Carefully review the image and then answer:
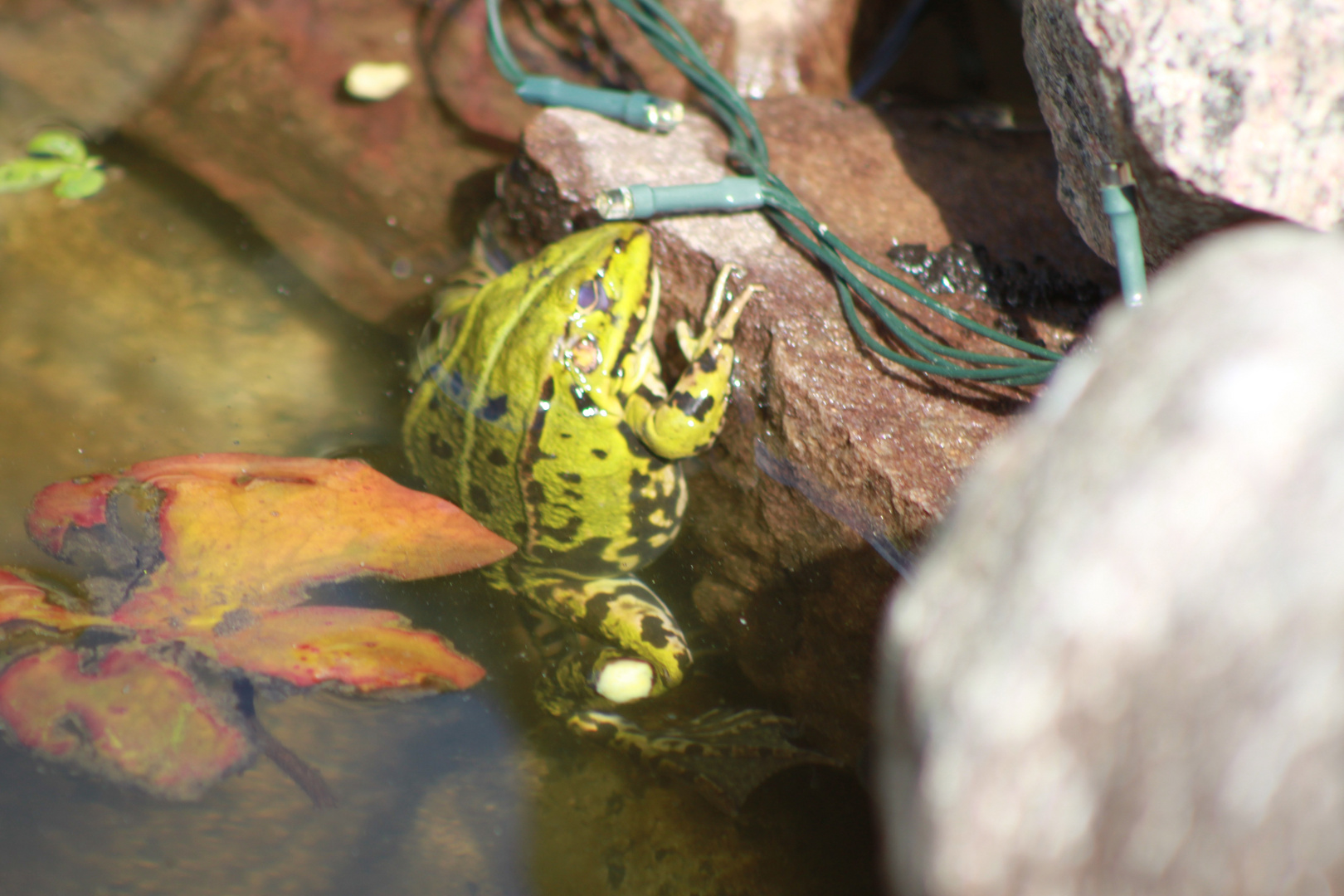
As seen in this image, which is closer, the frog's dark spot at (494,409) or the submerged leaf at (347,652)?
the submerged leaf at (347,652)

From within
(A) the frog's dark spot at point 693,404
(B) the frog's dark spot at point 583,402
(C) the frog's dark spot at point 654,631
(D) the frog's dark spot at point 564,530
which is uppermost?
(A) the frog's dark spot at point 693,404

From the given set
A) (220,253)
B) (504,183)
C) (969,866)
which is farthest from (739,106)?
(969,866)

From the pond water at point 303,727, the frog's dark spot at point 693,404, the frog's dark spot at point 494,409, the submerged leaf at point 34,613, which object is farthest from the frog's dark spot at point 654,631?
the submerged leaf at point 34,613

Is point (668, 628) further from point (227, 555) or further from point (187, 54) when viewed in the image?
point (187, 54)

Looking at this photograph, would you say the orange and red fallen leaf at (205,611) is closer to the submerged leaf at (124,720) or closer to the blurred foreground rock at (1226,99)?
the submerged leaf at (124,720)

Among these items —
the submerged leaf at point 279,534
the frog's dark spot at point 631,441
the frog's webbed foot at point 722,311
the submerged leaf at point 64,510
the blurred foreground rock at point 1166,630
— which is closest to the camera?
the blurred foreground rock at point 1166,630

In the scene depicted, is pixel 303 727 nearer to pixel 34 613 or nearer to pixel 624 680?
pixel 34 613

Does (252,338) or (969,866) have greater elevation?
(969,866)

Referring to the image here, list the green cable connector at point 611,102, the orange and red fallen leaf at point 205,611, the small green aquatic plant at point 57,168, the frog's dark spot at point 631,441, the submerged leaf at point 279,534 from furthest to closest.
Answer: the small green aquatic plant at point 57,168, the green cable connector at point 611,102, the frog's dark spot at point 631,441, the submerged leaf at point 279,534, the orange and red fallen leaf at point 205,611

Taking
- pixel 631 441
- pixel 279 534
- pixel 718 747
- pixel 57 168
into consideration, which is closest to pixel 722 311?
pixel 631 441
